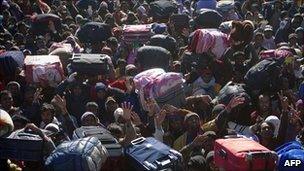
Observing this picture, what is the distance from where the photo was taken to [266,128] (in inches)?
305

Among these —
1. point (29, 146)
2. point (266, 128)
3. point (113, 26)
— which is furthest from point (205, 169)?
point (113, 26)

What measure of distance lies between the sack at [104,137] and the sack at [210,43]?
12.7ft

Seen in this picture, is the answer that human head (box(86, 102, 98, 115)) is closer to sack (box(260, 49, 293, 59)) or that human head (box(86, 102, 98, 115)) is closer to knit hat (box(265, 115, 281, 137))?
knit hat (box(265, 115, 281, 137))

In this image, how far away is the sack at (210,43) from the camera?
35.3 feet

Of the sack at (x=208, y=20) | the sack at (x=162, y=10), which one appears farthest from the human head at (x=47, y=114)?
the sack at (x=162, y=10)

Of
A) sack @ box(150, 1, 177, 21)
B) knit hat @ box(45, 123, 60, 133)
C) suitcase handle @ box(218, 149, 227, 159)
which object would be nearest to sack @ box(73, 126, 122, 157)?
knit hat @ box(45, 123, 60, 133)

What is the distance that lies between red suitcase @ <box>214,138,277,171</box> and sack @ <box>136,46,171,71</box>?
4.09 m

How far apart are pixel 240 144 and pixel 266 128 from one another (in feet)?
4.44

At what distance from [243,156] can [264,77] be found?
298 cm

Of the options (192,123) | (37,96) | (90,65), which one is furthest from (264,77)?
(37,96)

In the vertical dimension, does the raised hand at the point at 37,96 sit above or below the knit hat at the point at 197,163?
below

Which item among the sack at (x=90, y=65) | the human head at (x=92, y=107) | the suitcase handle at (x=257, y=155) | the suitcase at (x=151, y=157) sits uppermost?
the suitcase handle at (x=257, y=155)

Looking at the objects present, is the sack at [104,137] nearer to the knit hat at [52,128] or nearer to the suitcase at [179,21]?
the knit hat at [52,128]

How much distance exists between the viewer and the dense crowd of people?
26.3 ft
